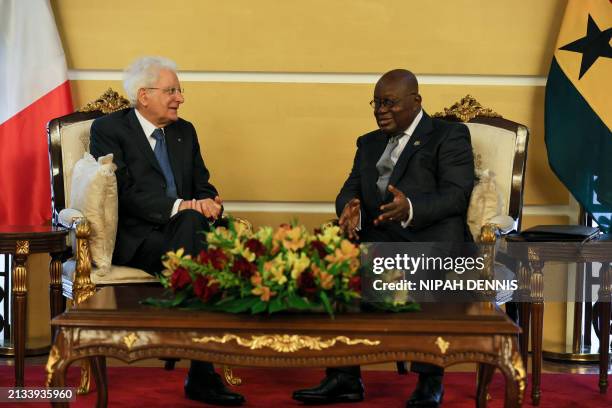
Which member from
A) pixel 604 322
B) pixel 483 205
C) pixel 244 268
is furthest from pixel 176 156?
pixel 604 322

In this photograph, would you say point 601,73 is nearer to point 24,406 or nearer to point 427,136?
point 427,136

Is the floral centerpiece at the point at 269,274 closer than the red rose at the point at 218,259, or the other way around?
the floral centerpiece at the point at 269,274

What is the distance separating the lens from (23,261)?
13.8ft

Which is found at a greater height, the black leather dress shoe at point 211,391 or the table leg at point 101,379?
the table leg at point 101,379

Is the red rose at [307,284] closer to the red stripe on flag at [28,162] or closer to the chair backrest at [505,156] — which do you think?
the chair backrest at [505,156]

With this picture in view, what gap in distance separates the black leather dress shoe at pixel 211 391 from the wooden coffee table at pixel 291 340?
1.03m

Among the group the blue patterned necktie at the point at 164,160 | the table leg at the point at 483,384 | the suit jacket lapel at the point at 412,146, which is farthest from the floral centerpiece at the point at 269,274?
the blue patterned necktie at the point at 164,160

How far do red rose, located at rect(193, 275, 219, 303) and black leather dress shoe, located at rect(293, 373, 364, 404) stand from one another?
3.55 feet

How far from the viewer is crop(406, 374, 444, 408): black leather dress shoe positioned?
13.1 ft

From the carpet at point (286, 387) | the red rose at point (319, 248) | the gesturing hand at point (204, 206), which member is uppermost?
the gesturing hand at point (204, 206)

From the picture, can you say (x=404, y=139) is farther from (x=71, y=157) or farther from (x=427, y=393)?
(x=71, y=157)

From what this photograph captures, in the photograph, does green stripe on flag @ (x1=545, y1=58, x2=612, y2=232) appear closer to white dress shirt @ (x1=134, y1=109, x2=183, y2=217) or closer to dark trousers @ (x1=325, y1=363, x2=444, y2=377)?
dark trousers @ (x1=325, y1=363, x2=444, y2=377)

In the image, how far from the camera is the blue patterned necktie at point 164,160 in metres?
4.55

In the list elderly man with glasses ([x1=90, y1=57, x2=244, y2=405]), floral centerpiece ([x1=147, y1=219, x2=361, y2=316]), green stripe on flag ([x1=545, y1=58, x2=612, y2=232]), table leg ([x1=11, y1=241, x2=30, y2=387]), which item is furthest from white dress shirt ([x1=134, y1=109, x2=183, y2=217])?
green stripe on flag ([x1=545, y1=58, x2=612, y2=232])
